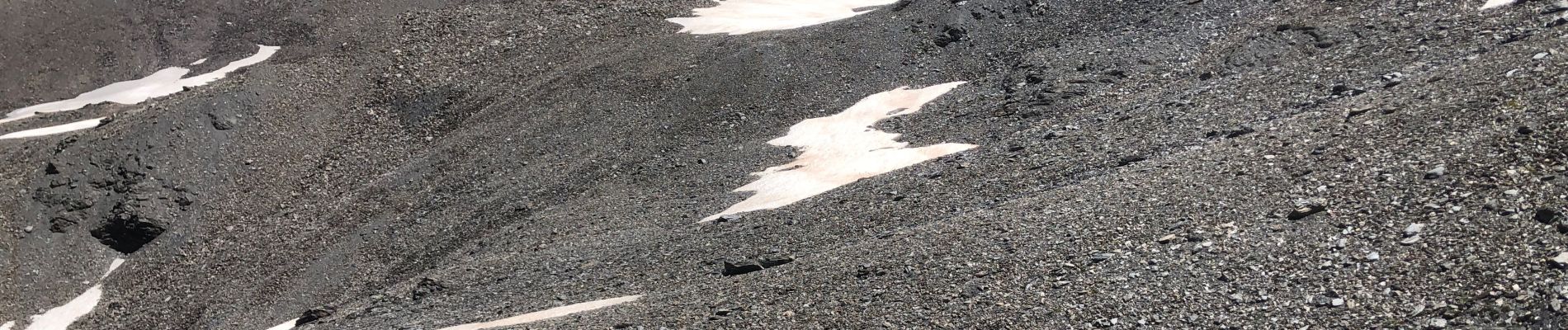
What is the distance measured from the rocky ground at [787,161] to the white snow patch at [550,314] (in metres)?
0.63

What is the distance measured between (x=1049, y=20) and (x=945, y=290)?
18.3 metres

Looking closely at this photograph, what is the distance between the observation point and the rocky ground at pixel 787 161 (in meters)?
14.5

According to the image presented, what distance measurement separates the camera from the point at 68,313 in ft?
92.4

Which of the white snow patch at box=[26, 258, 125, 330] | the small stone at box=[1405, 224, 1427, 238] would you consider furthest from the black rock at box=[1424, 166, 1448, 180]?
the white snow patch at box=[26, 258, 125, 330]

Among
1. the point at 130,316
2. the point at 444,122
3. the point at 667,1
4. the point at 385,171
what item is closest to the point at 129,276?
the point at 130,316

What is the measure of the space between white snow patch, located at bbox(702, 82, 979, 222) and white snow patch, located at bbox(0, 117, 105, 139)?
24856mm

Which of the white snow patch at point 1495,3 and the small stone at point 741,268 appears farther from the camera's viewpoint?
the white snow patch at point 1495,3

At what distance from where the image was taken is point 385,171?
105 feet

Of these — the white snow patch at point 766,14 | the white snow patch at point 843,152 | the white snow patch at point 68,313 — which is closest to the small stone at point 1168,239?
the white snow patch at point 843,152

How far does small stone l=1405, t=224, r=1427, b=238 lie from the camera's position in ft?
45.6

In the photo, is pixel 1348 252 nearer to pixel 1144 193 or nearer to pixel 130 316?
pixel 1144 193

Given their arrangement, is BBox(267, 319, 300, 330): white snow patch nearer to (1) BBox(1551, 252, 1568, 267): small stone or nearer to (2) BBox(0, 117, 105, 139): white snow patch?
(2) BBox(0, 117, 105, 139): white snow patch

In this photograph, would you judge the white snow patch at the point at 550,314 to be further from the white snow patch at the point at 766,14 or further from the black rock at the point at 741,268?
the white snow patch at the point at 766,14

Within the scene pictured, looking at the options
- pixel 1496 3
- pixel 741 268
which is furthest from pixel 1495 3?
pixel 741 268
